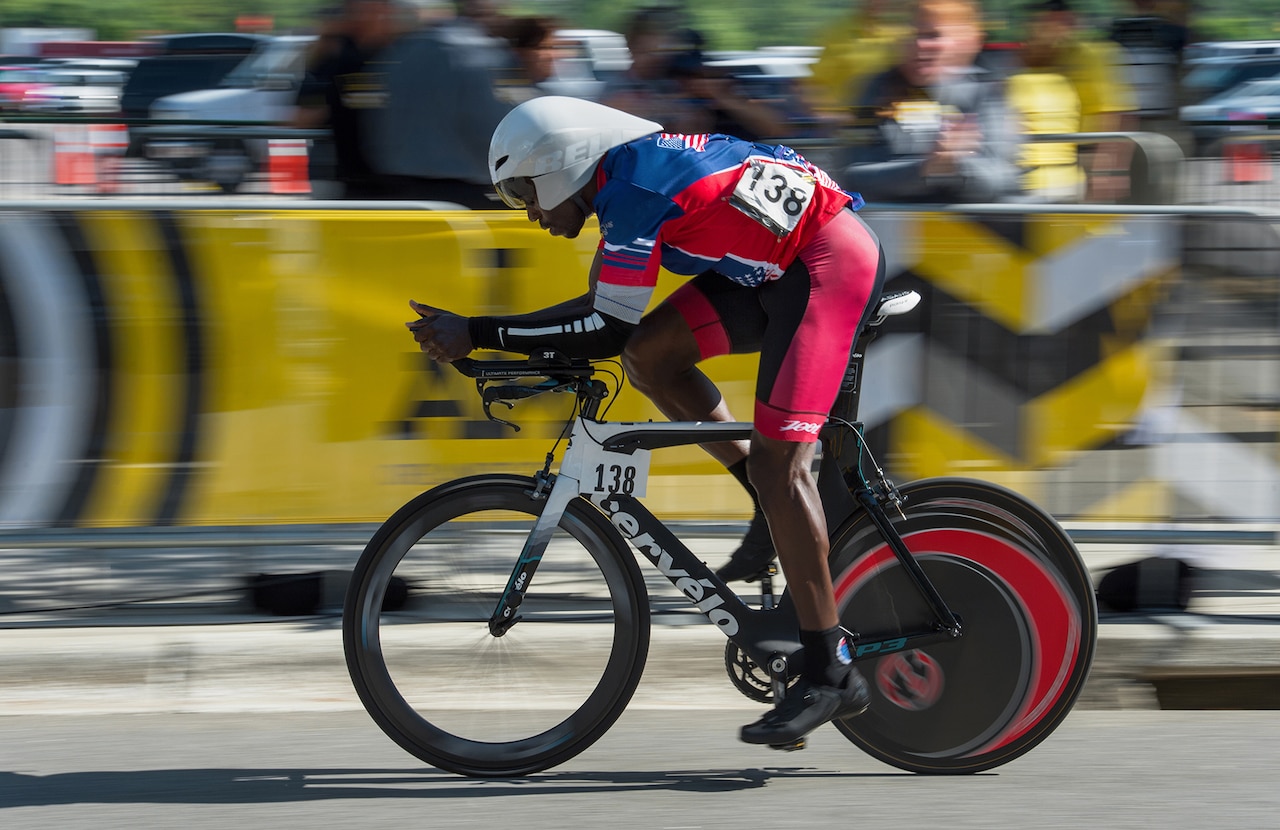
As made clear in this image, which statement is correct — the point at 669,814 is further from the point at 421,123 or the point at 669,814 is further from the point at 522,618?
the point at 421,123

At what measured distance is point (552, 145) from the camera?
3760 mm

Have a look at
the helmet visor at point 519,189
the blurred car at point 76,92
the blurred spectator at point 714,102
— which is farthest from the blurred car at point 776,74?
the blurred car at point 76,92

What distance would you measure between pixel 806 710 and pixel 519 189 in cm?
153

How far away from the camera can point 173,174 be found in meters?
5.90

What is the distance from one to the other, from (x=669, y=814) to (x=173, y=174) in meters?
3.39

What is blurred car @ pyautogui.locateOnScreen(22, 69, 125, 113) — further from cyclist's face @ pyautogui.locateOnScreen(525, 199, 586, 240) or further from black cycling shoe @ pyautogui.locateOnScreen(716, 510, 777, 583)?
black cycling shoe @ pyautogui.locateOnScreen(716, 510, 777, 583)

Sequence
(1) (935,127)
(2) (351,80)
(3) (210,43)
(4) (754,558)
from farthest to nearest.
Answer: (3) (210,43) < (2) (351,80) < (1) (935,127) < (4) (754,558)

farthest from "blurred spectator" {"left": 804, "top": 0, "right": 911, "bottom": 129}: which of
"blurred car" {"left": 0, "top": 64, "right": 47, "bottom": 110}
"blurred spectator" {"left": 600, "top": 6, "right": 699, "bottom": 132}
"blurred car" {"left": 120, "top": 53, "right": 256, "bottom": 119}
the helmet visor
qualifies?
"blurred car" {"left": 0, "top": 64, "right": 47, "bottom": 110}

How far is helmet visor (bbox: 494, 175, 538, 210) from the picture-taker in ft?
12.6

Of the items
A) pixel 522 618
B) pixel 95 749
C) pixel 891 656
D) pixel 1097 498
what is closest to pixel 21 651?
pixel 95 749

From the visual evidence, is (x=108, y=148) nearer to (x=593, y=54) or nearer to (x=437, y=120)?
(x=437, y=120)

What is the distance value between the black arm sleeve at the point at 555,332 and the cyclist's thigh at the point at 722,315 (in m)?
0.32

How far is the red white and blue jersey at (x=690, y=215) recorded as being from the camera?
3729 mm

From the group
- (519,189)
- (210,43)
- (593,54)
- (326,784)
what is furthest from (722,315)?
(210,43)
